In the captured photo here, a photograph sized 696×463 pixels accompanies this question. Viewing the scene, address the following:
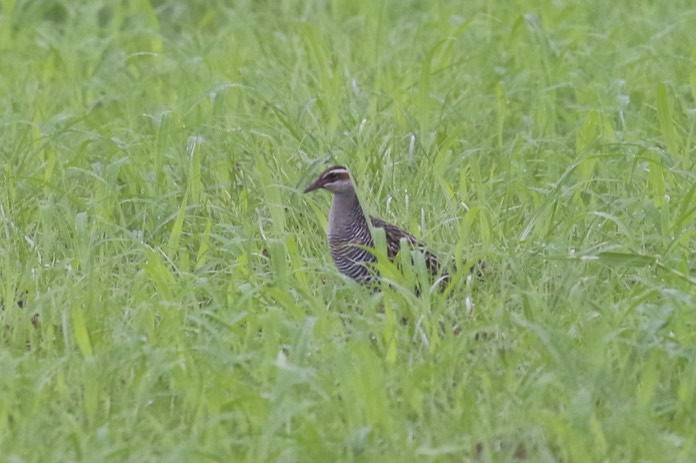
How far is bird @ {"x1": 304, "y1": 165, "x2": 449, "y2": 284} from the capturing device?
5879 mm

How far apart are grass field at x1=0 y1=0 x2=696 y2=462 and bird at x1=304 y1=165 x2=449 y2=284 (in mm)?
113

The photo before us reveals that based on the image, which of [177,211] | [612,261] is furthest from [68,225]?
[612,261]

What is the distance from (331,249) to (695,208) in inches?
54.6

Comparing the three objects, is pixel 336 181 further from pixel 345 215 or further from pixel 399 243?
pixel 399 243

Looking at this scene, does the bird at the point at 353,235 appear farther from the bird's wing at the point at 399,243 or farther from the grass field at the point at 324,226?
the grass field at the point at 324,226

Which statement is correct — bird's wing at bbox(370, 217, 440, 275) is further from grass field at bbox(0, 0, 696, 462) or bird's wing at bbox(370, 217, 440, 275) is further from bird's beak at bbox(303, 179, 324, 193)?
bird's beak at bbox(303, 179, 324, 193)

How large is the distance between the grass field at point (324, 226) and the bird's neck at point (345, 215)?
16cm

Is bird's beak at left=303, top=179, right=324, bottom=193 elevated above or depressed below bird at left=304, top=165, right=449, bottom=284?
above

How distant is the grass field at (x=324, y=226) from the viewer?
459cm

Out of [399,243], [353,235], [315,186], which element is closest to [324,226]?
[315,186]

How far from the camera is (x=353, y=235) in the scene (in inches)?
239

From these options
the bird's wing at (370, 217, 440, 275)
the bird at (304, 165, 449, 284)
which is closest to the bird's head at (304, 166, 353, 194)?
the bird at (304, 165, 449, 284)

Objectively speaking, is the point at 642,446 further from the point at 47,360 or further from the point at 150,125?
the point at 150,125

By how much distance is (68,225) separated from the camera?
6438 mm
